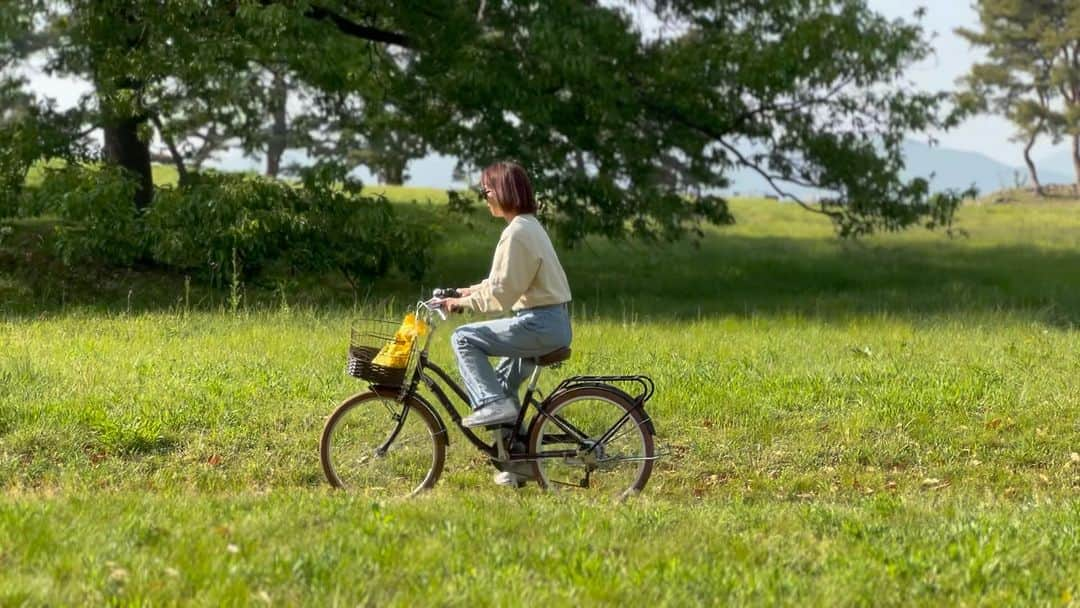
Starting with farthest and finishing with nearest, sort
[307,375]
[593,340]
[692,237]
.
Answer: [692,237] → [593,340] → [307,375]

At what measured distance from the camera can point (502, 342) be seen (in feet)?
22.5

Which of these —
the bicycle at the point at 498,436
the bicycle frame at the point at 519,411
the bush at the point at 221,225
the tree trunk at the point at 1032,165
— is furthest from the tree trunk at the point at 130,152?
the tree trunk at the point at 1032,165

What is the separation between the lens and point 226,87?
17266 mm

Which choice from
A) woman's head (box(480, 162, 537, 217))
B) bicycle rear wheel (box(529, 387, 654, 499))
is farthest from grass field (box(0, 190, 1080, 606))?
woman's head (box(480, 162, 537, 217))

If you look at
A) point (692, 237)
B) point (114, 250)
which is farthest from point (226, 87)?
point (692, 237)

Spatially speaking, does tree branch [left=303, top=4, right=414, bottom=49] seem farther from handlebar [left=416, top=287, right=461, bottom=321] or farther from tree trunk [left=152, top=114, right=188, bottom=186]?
handlebar [left=416, top=287, right=461, bottom=321]

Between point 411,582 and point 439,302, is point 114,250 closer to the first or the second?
point 439,302

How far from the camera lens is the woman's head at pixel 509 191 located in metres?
6.81

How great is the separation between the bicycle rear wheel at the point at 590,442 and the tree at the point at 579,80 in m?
10.2

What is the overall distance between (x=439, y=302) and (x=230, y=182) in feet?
39.3

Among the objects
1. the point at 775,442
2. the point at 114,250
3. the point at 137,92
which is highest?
the point at 137,92

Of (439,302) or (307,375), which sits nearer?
(439,302)

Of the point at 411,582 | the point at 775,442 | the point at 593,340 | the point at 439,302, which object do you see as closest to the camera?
the point at 411,582

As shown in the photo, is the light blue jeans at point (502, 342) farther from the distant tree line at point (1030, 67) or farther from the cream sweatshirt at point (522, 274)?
the distant tree line at point (1030, 67)
